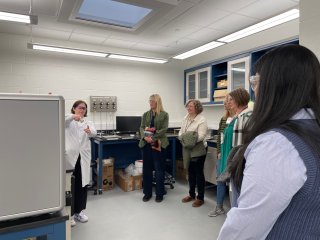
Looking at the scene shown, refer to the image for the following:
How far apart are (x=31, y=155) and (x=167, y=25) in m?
3.28

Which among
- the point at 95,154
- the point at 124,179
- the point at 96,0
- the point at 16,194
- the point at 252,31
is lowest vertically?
the point at 124,179

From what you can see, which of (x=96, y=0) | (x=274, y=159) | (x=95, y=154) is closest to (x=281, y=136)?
(x=274, y=159)

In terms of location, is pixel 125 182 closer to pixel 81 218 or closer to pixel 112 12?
pixel 81 218

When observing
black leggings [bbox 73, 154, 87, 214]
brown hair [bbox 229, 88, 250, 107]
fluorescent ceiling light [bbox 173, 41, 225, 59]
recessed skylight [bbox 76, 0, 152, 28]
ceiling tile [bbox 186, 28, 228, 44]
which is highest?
ceiling tile [bbox 186, 28, 228, 44]

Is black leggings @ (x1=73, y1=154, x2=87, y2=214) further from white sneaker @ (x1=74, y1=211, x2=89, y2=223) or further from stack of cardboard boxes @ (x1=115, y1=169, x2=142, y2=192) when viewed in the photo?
stack of cardboard boxes @ (x1=115, y1=169, x2=142, y2=192)

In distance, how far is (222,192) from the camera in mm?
3059

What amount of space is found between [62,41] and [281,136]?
4654mm

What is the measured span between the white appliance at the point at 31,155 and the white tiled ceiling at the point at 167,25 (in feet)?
6.44

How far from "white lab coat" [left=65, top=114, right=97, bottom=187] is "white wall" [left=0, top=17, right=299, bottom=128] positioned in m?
1.84

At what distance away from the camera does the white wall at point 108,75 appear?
Answer: 4180 millimetres

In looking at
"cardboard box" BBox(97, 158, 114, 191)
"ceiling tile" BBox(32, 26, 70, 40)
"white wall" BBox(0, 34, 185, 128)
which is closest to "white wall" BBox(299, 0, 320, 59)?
"cardboard box" BBox(97, 158, 114, 191)

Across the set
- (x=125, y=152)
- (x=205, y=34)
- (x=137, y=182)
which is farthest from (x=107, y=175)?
(x=205, y=34)

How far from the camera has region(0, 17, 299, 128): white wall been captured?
418cm

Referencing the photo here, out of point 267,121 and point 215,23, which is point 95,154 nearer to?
point 215,23
